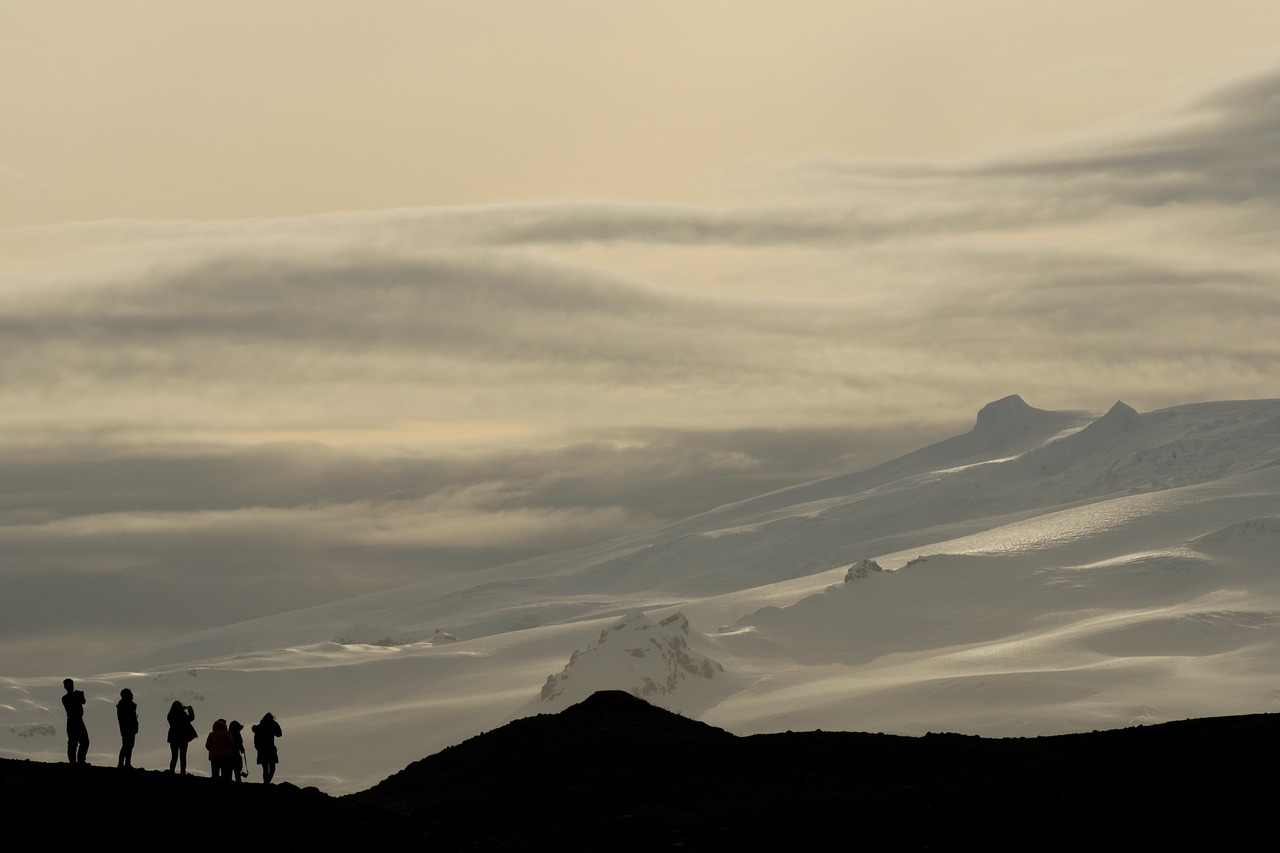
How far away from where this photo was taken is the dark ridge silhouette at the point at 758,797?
102 feet

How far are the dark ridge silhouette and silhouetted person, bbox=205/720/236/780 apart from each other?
3.65 meters

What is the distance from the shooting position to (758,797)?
39.8 metres

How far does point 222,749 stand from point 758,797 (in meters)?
13.0

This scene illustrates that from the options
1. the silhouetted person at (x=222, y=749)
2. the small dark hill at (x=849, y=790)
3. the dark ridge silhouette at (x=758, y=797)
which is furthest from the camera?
the silhouetted person at (x=222, y=749)

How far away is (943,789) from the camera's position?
125 ft

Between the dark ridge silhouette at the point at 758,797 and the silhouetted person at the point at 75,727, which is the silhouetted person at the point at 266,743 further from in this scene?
the silhouetted person at the point at 75,727

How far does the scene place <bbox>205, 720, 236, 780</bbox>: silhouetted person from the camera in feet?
122

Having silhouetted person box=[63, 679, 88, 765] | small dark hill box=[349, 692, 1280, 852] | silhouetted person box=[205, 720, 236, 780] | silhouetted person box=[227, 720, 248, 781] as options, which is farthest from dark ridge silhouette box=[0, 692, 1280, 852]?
silhouetted person box=[227, 720, 248, 781]

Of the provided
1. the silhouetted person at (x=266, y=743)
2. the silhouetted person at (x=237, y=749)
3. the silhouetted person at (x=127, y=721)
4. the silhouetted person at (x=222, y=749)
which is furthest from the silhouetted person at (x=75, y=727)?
the silhouetted person at (x=266, y=743)

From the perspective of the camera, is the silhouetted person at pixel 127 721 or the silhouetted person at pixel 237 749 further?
the silhouetted person at pixel 237 749

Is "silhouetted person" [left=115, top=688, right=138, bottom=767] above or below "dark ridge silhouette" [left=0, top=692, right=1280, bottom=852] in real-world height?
above

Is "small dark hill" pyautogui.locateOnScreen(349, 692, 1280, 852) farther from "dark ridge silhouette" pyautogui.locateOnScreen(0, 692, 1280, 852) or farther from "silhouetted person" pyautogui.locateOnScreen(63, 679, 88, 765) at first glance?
"silhouetted person" pyautogui.locateOnScreen(63, 679, 88, 765)

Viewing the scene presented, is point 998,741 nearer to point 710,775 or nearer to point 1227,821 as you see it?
point 710,775

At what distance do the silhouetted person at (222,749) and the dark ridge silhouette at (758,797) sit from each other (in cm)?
365
